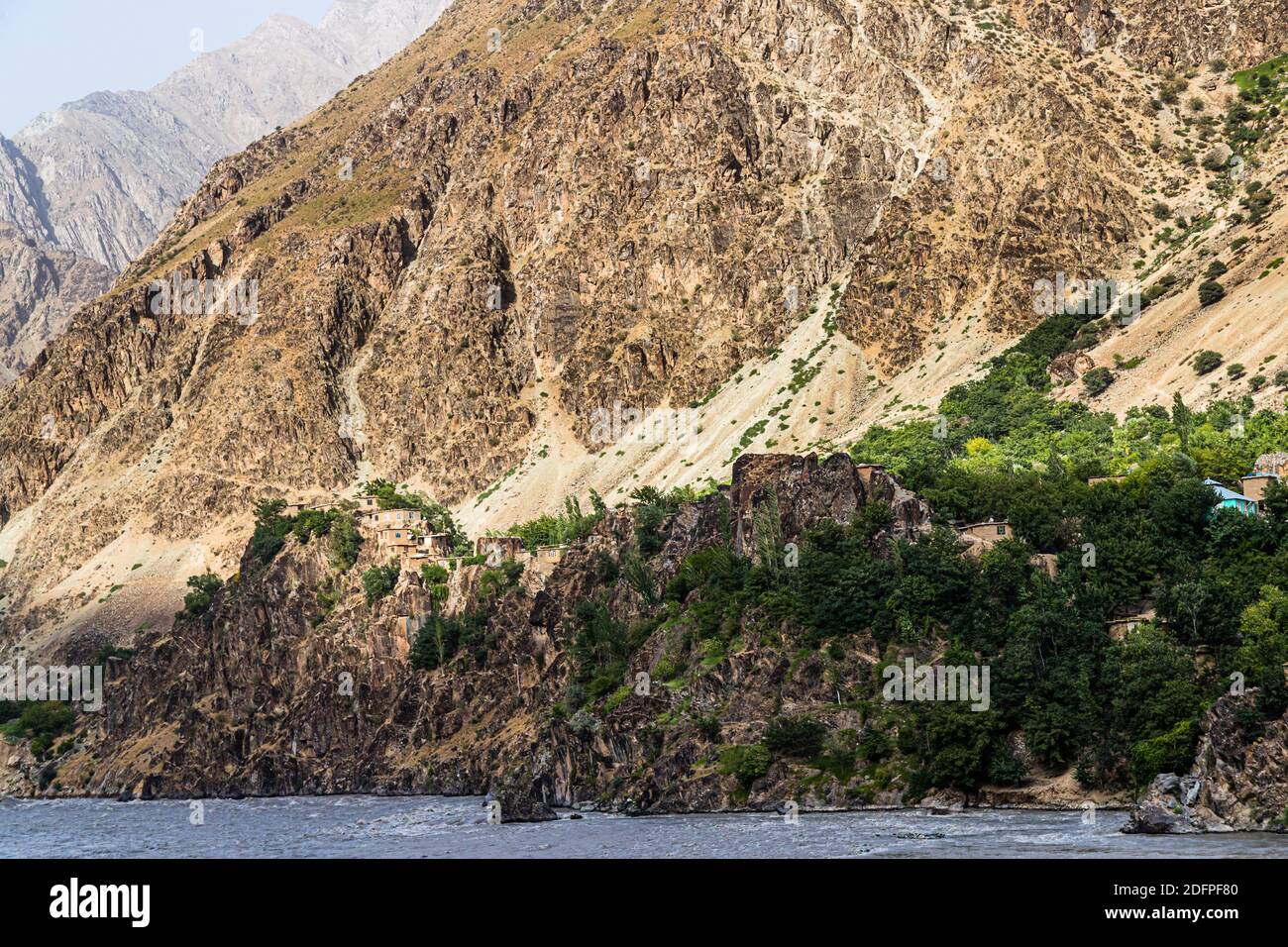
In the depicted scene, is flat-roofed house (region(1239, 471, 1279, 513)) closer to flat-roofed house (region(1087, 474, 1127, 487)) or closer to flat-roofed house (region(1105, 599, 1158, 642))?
flat-roofed house (region(1087, 474, 1127, 487))

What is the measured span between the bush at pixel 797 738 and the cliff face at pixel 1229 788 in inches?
899

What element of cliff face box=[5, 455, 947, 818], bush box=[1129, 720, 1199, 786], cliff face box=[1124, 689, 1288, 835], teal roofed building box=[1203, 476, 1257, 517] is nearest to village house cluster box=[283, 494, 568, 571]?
cliff face box=[5, 455, 947, 818]

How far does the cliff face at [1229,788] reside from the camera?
212 feet

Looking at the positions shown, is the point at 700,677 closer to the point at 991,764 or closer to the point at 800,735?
the point at 800,735

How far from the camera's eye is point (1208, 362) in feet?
459

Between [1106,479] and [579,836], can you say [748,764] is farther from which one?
[1106,479]

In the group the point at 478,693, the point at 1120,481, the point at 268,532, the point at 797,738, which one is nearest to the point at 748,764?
the point at 797,738

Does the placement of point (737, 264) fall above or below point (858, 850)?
above

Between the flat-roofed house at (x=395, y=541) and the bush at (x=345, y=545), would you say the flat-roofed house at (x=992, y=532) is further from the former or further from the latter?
the bush at (x=345, y=545)

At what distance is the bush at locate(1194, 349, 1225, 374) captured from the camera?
140 m

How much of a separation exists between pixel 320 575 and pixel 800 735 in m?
74.0

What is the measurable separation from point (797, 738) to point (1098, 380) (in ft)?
244

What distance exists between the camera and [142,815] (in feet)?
388
